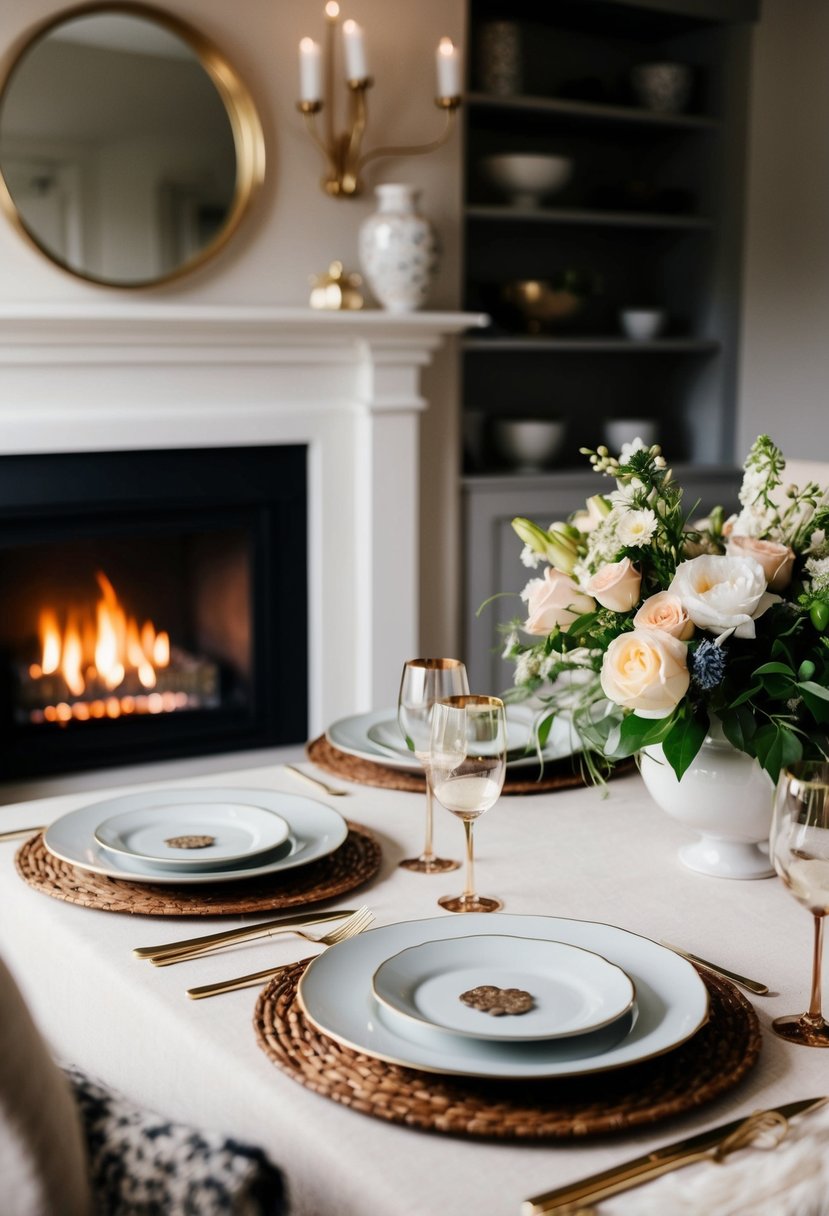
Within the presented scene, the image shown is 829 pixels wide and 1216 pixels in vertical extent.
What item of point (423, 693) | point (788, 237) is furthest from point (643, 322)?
point (423, 693)

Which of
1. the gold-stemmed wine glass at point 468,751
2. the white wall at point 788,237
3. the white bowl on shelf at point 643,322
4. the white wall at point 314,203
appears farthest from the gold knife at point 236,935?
the white wall at point 788,237

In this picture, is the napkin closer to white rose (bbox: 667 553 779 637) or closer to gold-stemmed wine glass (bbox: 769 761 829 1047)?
gold-stemmed wine glass (bbox: 769 761 829 1047)

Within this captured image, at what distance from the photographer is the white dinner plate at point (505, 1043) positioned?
0.86 meters

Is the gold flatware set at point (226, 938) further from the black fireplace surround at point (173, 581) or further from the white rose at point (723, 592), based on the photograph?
the black fireplace surround at point (173, 581)

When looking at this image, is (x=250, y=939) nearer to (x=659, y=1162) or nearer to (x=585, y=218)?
(x=659, y=1162)

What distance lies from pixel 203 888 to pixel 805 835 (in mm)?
557

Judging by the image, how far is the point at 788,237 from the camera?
404cm

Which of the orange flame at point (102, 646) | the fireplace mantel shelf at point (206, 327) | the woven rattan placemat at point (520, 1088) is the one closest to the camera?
the woven rattan placemat at point (520, 1088)

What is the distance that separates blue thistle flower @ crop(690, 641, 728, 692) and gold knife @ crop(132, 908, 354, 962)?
37cm

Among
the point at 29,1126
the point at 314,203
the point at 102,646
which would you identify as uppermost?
the point at 314,203

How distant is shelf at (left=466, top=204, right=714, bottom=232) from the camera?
3.58 meters

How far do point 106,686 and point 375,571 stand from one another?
73cm

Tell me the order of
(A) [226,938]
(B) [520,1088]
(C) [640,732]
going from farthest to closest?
(C) [640,732]
(A) [226,938]
(B) [520,1088]

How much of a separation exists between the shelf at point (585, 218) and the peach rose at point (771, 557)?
2485 mm
